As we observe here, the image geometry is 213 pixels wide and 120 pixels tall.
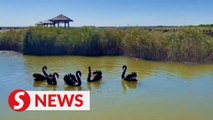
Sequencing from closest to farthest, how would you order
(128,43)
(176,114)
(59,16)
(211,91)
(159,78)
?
(176,114)
(211,91)
(159,78)
(128,43)
(59,16)

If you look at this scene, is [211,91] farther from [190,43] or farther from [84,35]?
[84,35]

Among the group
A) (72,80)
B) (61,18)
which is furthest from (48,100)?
(61,18)

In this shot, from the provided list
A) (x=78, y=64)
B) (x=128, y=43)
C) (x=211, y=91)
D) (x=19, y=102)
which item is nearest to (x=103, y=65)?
(x=78, y=64)

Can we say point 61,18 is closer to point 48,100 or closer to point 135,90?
point 135,90

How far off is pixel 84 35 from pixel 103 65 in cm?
547

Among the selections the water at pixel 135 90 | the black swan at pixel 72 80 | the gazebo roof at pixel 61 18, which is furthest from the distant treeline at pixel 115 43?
the black swan at pixel 72 80

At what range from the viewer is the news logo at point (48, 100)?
8.76 m

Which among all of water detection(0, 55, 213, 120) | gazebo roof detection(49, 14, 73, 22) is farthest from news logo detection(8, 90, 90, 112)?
gazebo roof detection(49, 14, 73, 22)

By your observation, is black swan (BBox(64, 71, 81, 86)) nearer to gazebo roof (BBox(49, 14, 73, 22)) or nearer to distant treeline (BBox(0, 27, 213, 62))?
distant treeline (BBox(0, 27, 213, 62))

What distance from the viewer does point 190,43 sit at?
18.0 m

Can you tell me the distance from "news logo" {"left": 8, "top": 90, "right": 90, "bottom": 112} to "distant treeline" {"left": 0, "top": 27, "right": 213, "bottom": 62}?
9.03 metres

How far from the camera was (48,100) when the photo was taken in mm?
9477

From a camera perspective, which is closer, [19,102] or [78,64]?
[19,102]

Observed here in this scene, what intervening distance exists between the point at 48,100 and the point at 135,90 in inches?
124
